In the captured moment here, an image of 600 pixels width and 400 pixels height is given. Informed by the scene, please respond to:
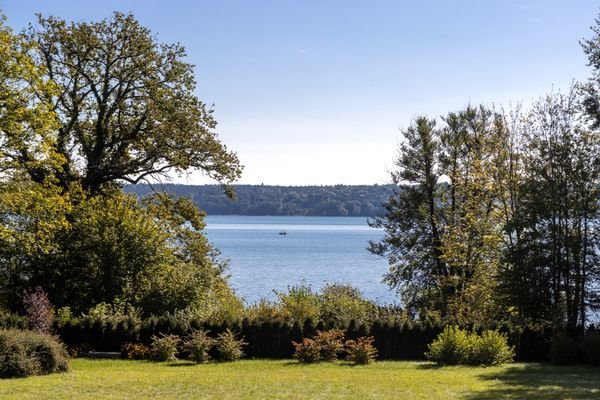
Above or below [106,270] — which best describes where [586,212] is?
above

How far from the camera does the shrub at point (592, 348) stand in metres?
20.2

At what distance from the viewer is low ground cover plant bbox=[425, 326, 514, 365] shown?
2006 cm

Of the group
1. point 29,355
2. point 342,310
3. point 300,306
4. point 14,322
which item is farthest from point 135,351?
point 342,310

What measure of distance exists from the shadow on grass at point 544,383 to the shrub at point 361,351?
Answer: 13.1ft

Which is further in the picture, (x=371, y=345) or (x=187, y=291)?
(x=187, y=291)

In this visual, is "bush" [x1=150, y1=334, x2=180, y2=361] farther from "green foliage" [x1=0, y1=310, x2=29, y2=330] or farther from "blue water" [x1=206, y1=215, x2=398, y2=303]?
"blue water" [x1=206, y1=215, x2=398, y2=303]

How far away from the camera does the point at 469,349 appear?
65.9 ft

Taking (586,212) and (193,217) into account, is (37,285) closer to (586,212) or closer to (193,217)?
(193,217)

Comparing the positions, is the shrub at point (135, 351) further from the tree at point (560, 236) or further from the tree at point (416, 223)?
the tree at point (416, 223)

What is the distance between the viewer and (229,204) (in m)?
159

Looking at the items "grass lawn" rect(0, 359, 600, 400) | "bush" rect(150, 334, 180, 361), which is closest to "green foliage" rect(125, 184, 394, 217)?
"bush" rect(150, 334, 180, 361)

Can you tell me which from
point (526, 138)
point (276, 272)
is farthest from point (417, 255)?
point (276, 272)

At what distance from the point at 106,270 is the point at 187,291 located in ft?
12.5

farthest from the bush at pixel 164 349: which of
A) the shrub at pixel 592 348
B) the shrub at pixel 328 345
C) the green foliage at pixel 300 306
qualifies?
the shrub at pixel 592 348
